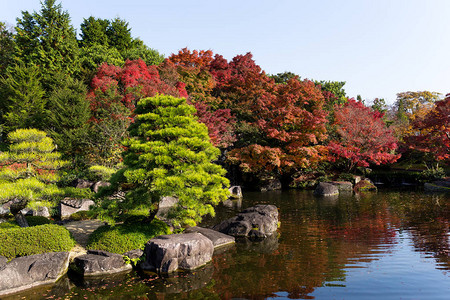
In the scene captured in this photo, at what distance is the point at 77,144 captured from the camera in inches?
918

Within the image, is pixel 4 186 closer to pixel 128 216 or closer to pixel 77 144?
pixel 128 216

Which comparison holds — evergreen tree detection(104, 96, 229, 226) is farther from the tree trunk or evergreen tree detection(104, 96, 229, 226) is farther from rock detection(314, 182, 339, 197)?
rock detection(314, 182, 339, 197)

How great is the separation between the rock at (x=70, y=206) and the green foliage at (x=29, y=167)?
21.9 ft

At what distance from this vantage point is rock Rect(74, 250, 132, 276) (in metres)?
9.45

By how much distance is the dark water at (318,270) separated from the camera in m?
7.84

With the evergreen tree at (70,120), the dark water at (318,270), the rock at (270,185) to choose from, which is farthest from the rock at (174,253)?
the rock at (270,185)

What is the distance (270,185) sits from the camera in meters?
30.8

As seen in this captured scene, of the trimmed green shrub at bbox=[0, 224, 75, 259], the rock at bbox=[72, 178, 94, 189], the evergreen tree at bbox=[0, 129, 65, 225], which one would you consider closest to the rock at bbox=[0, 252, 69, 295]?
the trimmed green shrub at bbox=[0, 224, 75, 259]

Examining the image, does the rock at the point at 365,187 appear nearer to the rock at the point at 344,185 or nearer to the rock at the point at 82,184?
the rock at the point at 344,185

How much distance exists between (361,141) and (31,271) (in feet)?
92.6

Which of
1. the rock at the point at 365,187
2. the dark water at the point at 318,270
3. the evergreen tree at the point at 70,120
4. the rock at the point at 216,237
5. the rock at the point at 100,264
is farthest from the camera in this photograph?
the rock at the point at 365,187

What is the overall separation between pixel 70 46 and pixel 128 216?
2546 cm

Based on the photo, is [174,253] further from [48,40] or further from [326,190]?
[48,40]

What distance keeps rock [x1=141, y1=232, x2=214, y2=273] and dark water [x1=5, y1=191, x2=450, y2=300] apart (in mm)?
363
